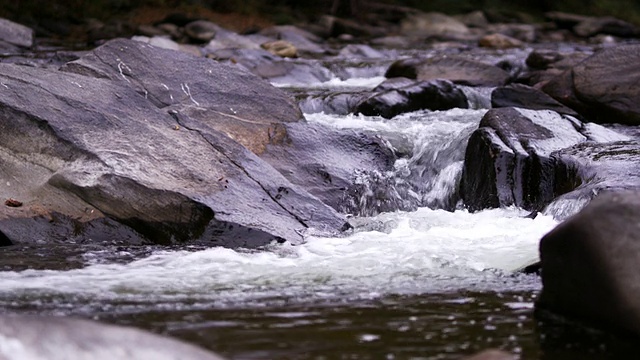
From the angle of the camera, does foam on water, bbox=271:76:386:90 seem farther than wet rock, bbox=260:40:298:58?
No

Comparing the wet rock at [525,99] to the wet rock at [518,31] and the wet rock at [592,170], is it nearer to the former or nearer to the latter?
the wet rock at [592,170]

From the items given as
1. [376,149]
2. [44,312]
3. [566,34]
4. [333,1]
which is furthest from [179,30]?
[44,312]

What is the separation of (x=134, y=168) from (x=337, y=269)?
1.64 meters

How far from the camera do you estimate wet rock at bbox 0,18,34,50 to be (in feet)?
56.8

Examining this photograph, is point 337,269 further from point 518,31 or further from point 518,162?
point 518,31

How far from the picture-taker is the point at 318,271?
4852 millimetres

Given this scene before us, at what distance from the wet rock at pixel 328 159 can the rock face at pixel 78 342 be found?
3.88m

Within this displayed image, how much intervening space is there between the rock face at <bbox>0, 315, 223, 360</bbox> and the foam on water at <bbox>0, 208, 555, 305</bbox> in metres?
Answer: 1.22

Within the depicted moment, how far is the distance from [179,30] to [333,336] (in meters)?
20.3

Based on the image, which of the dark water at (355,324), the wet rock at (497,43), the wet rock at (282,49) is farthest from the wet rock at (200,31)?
the dark water at (355,324)

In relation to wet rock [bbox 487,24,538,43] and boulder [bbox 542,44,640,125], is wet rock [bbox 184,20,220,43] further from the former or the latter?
boulder [bbox 542,44,640,125]

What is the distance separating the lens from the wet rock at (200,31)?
2181cm

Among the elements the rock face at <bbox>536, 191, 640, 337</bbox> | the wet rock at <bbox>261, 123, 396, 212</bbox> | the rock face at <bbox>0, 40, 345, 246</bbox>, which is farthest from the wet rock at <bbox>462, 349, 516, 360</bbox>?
the wet rock at <bbox>261, 123, 396, 212</bbox>

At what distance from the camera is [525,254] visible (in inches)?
208
